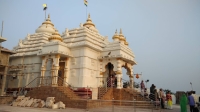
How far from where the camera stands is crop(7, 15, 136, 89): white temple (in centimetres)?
1628

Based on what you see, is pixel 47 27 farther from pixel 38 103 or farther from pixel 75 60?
pixel 38 103

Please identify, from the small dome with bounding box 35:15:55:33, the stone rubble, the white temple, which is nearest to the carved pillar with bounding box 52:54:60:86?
the white temple

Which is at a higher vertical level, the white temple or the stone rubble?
the white temple

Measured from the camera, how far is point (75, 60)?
55.5 feet

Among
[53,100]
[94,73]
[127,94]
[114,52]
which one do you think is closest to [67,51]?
[94,73]

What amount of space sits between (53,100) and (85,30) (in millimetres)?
8223

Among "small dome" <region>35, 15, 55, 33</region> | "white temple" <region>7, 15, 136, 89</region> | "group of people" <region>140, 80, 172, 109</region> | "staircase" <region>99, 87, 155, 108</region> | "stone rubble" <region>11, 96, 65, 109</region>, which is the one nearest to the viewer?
"stone rubble" <region>11, 96, 65, 109</region>

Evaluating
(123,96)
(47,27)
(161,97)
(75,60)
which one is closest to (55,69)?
(75,60)


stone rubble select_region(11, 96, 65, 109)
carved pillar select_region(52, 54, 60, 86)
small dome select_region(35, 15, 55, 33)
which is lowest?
stone rubble select_region(11, 96, 65, 109)

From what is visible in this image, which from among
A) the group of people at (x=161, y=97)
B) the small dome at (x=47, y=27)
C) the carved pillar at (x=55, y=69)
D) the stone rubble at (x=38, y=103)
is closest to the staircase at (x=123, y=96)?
the group of people at (x=161, y=97)

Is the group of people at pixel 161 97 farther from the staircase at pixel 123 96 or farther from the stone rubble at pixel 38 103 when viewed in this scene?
the stone rubble at pixel 38 103

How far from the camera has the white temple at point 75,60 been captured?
53.4 feet

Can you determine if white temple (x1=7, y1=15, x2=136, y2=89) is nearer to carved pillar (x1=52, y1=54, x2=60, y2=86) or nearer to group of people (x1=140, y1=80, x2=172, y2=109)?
carved pillar (x1=52, y1=54, x2=60, y2=86)

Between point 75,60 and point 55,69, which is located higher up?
point 75,60
